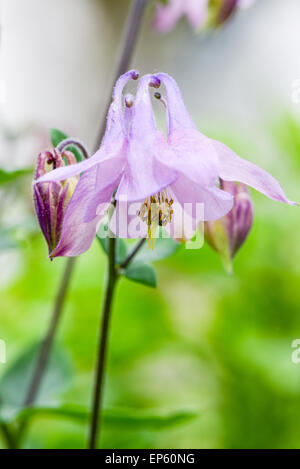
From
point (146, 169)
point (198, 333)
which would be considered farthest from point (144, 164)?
point (198, 333)

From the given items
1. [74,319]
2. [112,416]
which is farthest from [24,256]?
[112,416]

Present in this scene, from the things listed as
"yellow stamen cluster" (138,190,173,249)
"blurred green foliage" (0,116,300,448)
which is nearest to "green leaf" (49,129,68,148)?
"yellow stamen cluster" (138,190,173,249)

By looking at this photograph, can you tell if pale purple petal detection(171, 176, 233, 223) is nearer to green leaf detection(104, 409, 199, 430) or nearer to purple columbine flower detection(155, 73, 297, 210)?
purple columbine flower detection(155, 73, 297, 210)

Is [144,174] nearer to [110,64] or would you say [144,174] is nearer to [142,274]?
[142,274]

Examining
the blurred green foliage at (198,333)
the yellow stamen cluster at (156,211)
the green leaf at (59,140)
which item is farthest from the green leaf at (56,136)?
the blurred green foliage at (198,333)

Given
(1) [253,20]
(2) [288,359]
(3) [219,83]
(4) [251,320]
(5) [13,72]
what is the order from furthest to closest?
(3) [219,83], (1) [253,20], (5) [13,72], (4) [251,320], (2) [288,359]
